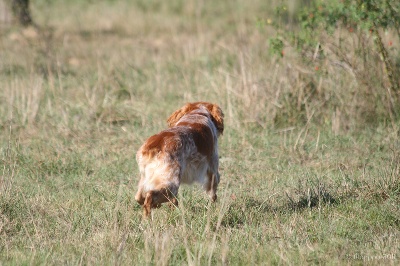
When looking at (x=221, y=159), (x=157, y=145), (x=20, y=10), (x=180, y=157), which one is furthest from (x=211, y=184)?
(x=20, y=10)

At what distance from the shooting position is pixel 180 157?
5094 millimetres

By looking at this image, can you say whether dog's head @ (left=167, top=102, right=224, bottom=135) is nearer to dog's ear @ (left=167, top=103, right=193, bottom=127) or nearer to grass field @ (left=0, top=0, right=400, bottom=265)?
dog's ear @ (left=167, top=103, right=193, bottom=127)

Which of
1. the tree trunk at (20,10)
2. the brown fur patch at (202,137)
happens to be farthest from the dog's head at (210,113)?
the tree trunk at (20,10)

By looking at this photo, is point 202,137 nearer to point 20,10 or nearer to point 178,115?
point 178,115

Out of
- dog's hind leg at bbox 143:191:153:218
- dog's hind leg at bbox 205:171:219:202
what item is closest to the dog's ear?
dog's hind leg at bbox 205:171:219:202

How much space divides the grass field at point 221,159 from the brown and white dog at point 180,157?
0.68ft

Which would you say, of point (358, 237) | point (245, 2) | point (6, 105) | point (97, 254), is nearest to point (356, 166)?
point (358, 237)

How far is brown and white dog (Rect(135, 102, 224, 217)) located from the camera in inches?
194

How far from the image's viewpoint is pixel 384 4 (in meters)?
7.43

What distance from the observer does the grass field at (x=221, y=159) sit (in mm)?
4750

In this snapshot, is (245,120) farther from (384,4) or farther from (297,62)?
(384,4)

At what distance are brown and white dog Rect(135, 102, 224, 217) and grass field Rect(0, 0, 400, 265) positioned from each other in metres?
0.21

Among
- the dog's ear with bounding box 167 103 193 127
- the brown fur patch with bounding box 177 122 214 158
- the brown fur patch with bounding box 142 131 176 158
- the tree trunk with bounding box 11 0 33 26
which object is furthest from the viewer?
the tree trunk with bounding box 11 0 33 26

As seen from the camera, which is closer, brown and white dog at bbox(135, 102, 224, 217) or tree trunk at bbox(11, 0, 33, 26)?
brown and white dog at bbox(135, 102, 224, 217)
